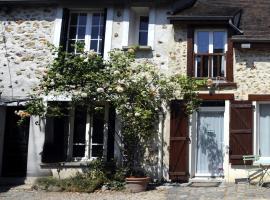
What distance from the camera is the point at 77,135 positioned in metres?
14.4

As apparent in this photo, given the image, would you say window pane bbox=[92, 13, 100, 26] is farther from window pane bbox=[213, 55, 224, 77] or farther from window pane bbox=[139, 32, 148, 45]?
window pane bbox=[213, 55, 224, 77]

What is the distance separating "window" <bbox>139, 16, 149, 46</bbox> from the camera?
1477 centimetres

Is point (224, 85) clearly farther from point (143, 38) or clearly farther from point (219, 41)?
point (143, 38)

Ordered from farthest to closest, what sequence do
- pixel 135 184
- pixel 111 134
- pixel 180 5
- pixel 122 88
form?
pixel 180 5 → pixel 111 134 → pixel 122 88 → pixel 135 184

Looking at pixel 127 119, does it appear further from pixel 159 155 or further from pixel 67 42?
pixel 67 42

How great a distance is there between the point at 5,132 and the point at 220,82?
21.6 feet

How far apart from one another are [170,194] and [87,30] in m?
5.92

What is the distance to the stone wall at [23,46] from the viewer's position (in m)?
14.5

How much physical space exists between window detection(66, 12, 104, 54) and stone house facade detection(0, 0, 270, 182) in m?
0.03

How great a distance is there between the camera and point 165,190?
12445mm

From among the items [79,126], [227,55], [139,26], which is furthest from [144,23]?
[79,126]

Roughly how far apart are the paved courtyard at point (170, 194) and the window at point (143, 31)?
4.62m

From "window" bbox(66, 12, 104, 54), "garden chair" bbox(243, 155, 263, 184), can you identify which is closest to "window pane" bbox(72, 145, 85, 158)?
"window" bbox(66, 12, 104, 54)

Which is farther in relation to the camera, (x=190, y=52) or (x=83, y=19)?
(x=83, y=19)
